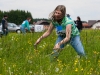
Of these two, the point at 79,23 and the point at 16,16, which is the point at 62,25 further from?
the point at 16,16

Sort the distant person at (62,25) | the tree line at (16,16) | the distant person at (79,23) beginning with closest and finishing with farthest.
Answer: the distant person at (62,25), the distant person at (79,23), the tree line at (16,16)

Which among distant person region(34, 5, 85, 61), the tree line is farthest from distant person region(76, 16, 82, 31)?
the tree line

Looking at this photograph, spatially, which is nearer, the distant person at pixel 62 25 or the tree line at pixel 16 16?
the distant person at pixel 62 25

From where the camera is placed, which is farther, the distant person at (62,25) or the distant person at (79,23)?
the distant person at (79,23)

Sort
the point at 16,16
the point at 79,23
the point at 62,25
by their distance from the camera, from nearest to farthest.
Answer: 1. the point at 62,25
2. the point at 79,23
3. the point at 16,16

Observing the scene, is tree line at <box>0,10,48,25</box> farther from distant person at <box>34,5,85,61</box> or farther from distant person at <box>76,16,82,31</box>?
→ distant person at <box>34,5,85,61</box>

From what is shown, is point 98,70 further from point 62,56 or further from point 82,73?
point 62,56

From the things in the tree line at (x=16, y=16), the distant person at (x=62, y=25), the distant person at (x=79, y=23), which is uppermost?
the distant person at (x=62, y=25)

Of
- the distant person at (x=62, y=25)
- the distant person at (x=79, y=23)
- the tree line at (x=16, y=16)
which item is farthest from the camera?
the tree line at (x=16, y=16)

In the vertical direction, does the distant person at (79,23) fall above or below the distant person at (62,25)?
below

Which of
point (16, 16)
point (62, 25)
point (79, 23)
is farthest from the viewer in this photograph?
point (16, 16)

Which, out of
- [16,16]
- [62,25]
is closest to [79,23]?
[62,25]

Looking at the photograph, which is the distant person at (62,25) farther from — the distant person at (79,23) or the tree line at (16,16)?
the tree line at (16,16)

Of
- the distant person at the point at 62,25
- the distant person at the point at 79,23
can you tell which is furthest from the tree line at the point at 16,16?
the distant person at the point at 62,25
